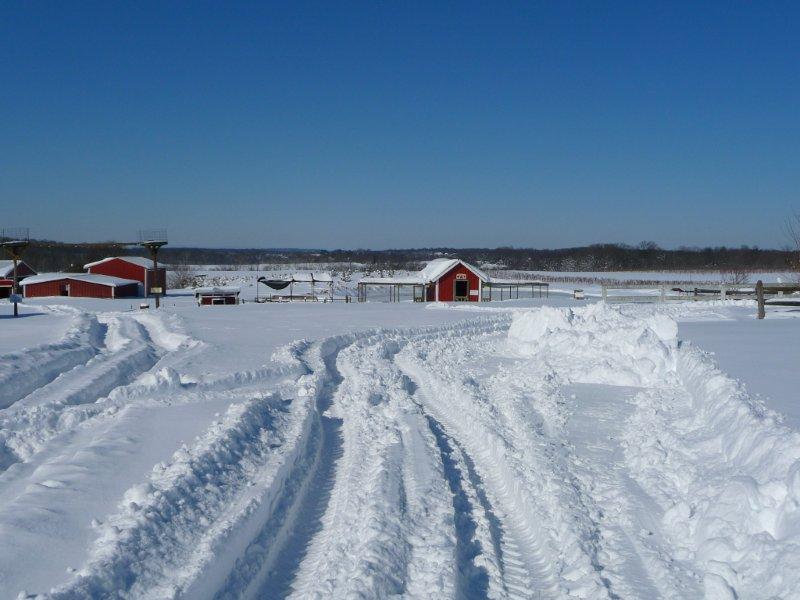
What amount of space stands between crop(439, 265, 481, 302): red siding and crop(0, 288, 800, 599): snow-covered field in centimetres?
3139

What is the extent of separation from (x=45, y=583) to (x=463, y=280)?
42.2 meters

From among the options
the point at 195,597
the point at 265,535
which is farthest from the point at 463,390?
the point at 195,597

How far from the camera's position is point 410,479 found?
22.7 ft

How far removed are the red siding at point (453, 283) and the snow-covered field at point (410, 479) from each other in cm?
3139

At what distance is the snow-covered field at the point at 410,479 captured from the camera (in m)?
4.88

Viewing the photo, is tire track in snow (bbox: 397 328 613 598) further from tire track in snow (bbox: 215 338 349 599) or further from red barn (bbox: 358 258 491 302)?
red barn (bbox: 358 258 491 302)

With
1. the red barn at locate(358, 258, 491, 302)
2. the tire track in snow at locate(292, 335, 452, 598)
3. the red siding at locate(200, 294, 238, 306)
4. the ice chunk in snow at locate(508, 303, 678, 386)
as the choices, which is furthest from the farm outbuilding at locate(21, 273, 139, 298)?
the tire track in snow at locate(292, 335, 452, 598)

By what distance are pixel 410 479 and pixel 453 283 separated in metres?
39.6

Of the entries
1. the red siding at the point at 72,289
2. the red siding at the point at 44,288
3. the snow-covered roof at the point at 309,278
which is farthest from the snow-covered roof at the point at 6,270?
the snow-covered roof at the point at 309,278

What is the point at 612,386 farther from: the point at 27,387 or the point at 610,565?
the point at 27,387

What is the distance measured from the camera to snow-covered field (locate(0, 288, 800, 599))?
4.88m

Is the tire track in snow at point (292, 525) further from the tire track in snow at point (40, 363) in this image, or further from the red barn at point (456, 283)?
the red barn at point (456, 283)

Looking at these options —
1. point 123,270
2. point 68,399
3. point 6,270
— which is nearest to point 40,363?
point 68,399

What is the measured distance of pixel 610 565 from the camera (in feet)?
16.9
